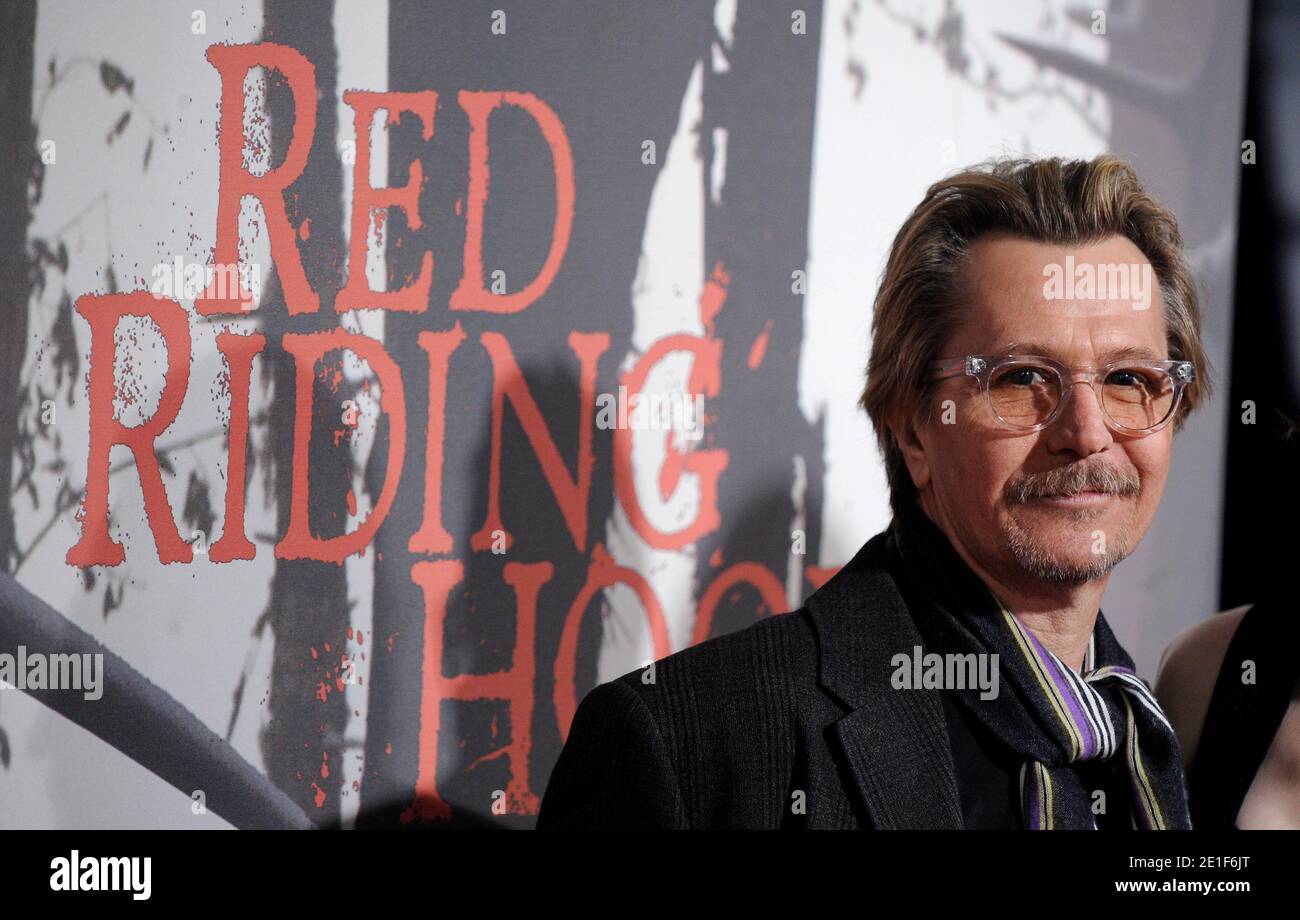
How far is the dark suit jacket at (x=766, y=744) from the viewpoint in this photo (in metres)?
1.41

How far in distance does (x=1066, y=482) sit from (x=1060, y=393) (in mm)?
120

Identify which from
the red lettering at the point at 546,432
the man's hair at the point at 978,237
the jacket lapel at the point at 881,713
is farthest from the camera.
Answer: the red lettering at the point at 546,432

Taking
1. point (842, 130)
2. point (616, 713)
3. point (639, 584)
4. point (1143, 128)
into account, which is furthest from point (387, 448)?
point (1143, 128)

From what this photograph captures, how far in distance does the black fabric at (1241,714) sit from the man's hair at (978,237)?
1.48 feet

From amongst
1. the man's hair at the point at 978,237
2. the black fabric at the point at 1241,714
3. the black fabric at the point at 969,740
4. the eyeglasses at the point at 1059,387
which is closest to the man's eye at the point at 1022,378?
the eyeglasses at the point at 1059,387

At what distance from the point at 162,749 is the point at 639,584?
817 mm

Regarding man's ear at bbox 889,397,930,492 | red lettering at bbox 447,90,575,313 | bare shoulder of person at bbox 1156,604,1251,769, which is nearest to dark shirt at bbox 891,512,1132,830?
man's ear at bbox 889,397,930,492

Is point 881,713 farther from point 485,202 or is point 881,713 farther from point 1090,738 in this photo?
point 485,202

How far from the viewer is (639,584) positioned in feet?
6.68

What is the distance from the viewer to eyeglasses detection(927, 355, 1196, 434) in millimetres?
1555

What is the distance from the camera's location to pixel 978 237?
1652mm

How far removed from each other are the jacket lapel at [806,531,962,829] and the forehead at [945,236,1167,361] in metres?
0.37

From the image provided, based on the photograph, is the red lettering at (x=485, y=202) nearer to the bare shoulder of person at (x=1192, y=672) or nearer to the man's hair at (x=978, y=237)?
the man's hair at (x=978, y=237)

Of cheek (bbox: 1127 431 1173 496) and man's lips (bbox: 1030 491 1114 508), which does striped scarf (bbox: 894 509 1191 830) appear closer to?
man's lips (bbox: 1030 491 1114 508)
